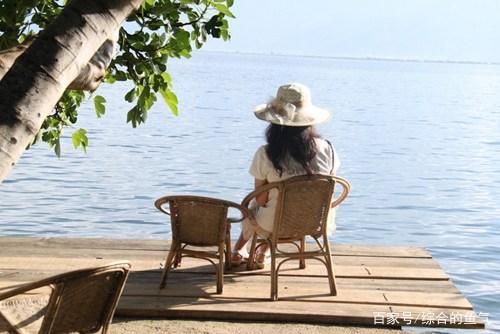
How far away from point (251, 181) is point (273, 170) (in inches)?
396

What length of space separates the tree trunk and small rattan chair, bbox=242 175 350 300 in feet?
10.2

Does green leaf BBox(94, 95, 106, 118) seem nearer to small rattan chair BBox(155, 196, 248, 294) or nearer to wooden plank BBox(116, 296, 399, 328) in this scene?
small rattan chair BBox(155, 196, 248, 294)

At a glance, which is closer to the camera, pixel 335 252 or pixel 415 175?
pixel 335 252

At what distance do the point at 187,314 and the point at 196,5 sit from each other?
1664mm

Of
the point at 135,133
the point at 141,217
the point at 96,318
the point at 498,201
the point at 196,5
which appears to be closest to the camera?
the point at 96,318

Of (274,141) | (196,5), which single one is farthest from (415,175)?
(196,5)

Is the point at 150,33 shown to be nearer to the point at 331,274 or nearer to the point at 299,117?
the point at 299,117

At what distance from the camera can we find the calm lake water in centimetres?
1050

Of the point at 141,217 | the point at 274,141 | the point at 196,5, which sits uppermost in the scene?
the point at 196,5

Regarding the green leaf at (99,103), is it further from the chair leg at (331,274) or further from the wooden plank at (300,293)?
the chair leg at (331,274)

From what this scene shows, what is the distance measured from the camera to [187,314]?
4598 mm

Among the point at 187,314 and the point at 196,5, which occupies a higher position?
the point at 196,5

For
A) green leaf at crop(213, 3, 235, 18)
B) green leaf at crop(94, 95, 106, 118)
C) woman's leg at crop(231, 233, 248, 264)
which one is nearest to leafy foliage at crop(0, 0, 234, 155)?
green leaf at crop(213, 3, 235, 18)

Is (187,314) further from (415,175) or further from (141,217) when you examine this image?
(415,175)
